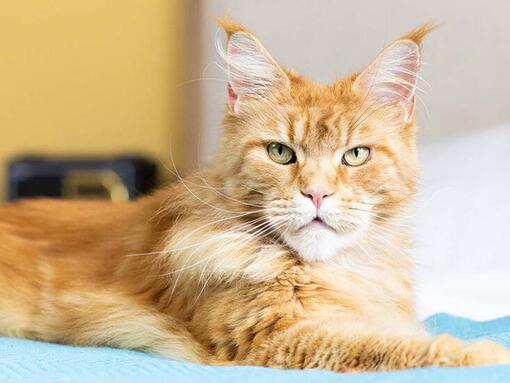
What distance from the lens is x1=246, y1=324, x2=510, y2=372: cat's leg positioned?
4.77ft

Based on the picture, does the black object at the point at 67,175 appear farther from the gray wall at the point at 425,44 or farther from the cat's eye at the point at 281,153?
the cat's eye at the point at 281,153

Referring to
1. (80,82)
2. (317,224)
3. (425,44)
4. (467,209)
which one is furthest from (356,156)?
(80,82)

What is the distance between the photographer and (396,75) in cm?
190

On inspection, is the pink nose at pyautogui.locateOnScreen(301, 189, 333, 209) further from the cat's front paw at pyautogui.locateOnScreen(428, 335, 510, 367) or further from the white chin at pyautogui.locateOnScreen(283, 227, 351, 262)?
the cat's front paw at pyautogui.locateOnScreen(428, 335, 510, 367)

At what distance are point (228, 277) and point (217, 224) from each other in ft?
0.46

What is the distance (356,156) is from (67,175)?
2583 millimetres

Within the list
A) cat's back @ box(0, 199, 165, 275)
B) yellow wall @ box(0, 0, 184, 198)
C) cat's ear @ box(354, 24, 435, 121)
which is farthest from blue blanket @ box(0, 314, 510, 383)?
yellow wall @ box(0, 0, 184, 198)

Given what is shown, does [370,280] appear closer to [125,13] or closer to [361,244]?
[361,244]

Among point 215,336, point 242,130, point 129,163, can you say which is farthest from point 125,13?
point 215,336

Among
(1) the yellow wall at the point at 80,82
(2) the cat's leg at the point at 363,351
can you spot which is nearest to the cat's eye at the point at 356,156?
(2) the cat's leg at the point at 363,351

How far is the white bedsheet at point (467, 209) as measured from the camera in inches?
123

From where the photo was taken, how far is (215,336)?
167cm

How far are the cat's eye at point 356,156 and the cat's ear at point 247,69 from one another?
0.24 metres

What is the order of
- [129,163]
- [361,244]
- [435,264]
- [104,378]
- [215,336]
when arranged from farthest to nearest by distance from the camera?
[129,163] → [435,264] → [361,244] → [215,336] → [104,378]
